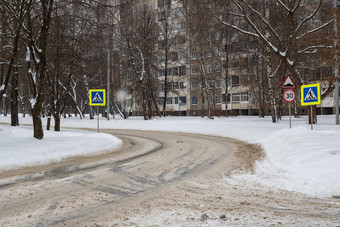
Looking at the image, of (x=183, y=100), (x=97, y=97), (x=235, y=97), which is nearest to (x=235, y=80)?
(x=235, y=97)

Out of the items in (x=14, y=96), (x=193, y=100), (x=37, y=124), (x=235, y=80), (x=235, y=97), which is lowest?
(x=37, y=124)

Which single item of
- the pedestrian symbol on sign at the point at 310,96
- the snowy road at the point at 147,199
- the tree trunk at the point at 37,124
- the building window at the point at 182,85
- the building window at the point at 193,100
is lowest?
the snowy road at the point at 147,199

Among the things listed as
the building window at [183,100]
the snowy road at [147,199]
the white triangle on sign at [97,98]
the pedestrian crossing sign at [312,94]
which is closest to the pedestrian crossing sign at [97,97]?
the white triangle on sign at [97,98]

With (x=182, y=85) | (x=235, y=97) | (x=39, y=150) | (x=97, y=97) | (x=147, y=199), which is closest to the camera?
(x=147, y=199)

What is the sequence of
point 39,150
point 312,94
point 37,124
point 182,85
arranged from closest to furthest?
point 39,150 → point 37,124 → point 312,94 → point 182,85

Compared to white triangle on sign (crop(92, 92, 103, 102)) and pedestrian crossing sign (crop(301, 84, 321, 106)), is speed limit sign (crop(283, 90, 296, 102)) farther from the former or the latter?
white triangle on sign (crop(92, 92, 103, 102))

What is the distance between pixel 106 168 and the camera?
8492 millimetres

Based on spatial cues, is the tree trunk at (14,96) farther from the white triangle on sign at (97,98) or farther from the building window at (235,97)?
the building window at (235,97)

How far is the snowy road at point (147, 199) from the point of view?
433 cm

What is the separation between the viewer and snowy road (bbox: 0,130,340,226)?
14.2 feet

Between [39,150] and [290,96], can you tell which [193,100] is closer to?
[290,96]

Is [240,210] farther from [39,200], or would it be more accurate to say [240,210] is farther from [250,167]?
[250,167]

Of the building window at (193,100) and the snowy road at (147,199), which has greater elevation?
the building window at (193,100)

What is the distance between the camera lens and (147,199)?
5.39m
